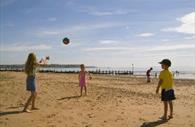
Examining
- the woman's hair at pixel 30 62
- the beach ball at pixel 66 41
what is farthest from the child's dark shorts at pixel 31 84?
the beach ball at pixel 66 41

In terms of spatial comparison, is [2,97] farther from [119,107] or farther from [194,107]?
[194,107]

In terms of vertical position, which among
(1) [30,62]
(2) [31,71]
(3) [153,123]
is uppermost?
(1) [30,62]

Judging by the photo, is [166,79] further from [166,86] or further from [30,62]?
[30,62]

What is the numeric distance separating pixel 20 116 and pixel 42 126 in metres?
1.52

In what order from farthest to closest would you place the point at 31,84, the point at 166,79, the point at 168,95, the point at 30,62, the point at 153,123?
the point at 31,84 → the point at 30,62 → the point at 166,79 → the point at 168,95 → the point at 153,123

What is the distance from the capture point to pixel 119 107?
14.7m

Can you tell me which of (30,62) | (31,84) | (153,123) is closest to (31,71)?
(30,62)

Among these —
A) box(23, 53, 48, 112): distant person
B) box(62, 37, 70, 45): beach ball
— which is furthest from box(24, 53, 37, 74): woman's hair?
box(62, 37, 70, 45): beach ball

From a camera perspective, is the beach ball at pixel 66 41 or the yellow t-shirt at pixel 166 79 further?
the beach ball at pixel 66 41

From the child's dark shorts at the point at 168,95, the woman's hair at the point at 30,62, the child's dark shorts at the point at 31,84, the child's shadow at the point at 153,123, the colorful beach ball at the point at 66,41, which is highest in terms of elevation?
the colorful beach ball at the point at 66,41

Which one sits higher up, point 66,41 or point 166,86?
point 66,41

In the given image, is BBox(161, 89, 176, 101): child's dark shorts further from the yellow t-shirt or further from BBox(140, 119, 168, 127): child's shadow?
BBox(140, 119, 168, 127): child's shadow

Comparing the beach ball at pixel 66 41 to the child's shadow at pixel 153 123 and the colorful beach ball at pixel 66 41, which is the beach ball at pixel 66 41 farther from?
the child's shadow at pixel 153 123

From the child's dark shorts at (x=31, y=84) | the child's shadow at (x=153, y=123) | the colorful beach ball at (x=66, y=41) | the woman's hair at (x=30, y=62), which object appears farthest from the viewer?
the colorful beach ball at (x=66, y=41)
